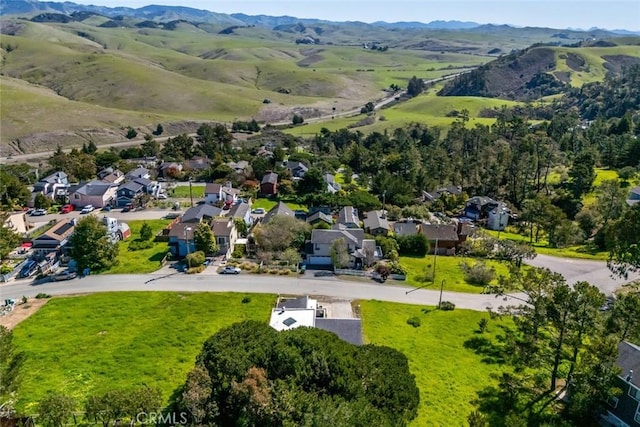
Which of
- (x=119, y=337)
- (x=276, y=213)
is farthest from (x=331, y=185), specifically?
(x=119, y=337)

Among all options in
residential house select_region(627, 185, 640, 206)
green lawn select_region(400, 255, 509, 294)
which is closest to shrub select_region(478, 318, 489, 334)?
green lawn select_region(400, 255, 509, 294)

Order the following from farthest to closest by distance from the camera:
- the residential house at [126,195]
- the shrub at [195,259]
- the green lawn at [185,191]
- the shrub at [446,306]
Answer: the green lawn at [185,191]
the residential house at [126,195]
the shrub at [195,259]
the shrub at [446,306]

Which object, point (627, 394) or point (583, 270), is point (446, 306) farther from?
point (583, 270)

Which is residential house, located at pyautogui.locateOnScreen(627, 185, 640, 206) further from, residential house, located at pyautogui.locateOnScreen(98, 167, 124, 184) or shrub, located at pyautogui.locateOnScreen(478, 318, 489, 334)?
residential house, located at pyautogui.locateOnScreen(98, 167, 124, 184)

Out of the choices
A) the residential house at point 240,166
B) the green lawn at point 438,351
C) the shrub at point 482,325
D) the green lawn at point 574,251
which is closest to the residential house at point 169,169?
the residential house at point 240,166

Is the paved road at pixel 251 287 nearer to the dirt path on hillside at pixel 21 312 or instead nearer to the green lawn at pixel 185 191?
the dirt path on hillside at pixel 21 312

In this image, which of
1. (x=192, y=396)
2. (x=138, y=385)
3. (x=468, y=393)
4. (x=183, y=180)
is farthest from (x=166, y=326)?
(x=183, y=180)

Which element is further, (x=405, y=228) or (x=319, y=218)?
(x=405, y=228)
